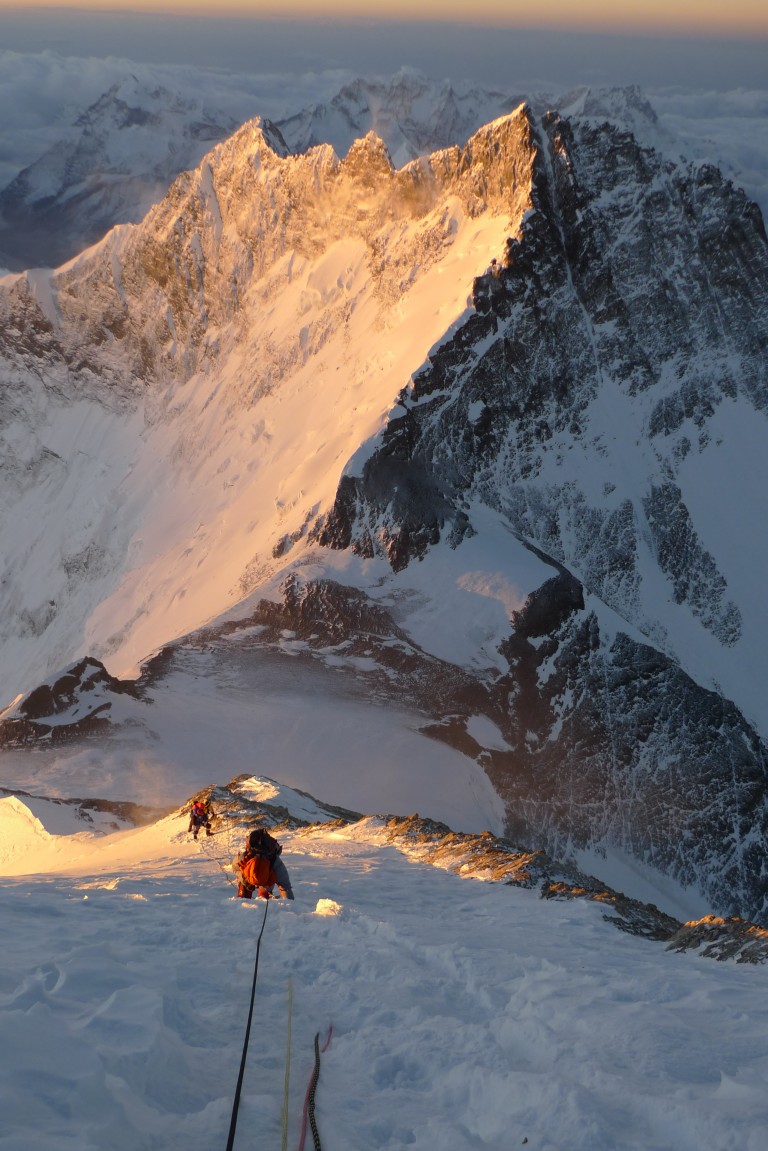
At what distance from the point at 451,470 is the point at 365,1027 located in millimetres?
74956

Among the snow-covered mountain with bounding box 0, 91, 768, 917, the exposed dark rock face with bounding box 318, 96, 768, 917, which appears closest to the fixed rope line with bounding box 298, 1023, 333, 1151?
the snow-covered mountain with bounding box 0, 91, 768, 917

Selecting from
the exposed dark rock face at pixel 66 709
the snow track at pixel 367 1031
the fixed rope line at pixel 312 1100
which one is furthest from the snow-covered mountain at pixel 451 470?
the fixed rope line at pixel 312 1100

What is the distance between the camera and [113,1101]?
7434 mm

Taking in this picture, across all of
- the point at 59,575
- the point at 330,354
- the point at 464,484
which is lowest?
the point at 59,575

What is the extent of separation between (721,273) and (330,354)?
1900 inches

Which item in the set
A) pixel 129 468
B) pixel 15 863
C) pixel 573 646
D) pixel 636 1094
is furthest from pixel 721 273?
pixel 636 1094

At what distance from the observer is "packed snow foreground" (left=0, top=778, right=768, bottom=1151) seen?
7742 millimetres

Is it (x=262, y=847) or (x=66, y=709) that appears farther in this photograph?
(x=66, y=709)

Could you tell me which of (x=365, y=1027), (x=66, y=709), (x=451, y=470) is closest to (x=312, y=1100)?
(x=365, y=1027)

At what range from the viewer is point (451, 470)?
275ft

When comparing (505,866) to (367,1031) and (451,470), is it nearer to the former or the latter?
(367,1031)

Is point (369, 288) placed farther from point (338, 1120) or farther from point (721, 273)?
point (338, 1120)

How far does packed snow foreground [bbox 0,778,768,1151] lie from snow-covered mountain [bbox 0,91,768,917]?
43.8m

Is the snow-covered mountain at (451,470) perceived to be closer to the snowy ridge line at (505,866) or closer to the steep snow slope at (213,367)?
the steep snow slope at (213,367)
